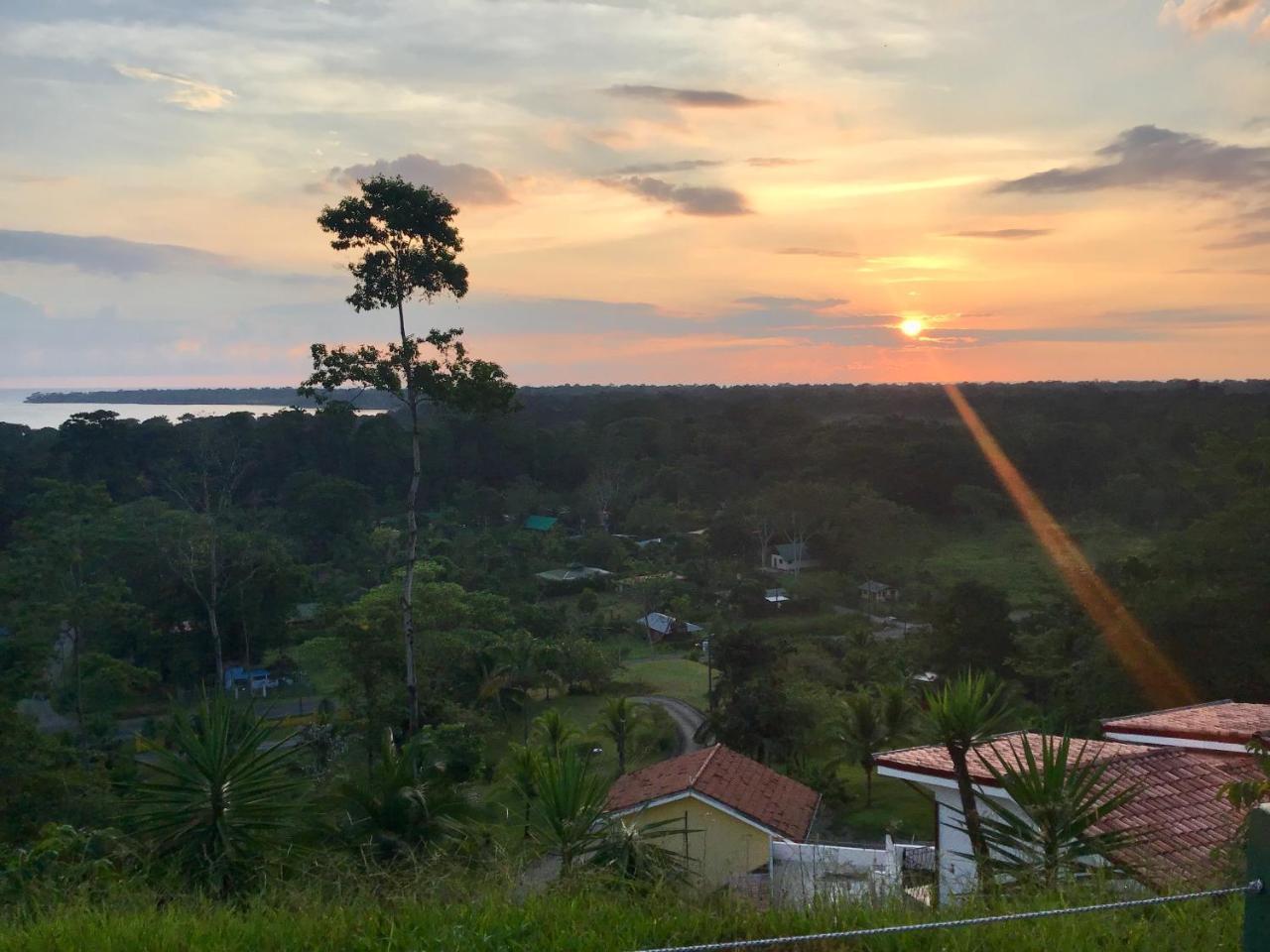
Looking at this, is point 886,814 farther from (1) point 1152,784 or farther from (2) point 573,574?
(2) point 573,574

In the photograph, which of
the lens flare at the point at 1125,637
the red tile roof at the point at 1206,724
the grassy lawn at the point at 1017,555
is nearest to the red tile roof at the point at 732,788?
the red tile roof at the point at 1206,724

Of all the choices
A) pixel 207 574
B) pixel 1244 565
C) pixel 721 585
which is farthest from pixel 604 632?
pixel 1244 565

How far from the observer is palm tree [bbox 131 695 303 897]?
4.61 m

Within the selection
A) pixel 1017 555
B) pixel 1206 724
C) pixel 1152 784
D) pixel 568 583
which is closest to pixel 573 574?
pixel 568 583

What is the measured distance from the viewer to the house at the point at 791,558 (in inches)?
1614

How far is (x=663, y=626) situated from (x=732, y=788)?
20971 mm

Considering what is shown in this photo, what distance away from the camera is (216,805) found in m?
4.72

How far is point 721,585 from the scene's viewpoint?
36.9 metres

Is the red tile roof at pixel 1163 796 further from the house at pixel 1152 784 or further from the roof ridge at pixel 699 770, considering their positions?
the roof ridge at pixel 699 770

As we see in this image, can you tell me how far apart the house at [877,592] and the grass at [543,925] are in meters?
34.1

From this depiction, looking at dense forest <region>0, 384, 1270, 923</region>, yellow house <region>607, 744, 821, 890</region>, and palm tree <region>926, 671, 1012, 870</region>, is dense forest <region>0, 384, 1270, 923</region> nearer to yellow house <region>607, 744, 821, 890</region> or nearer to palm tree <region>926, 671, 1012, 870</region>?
palm tree <region>926, 671, 1012, 870</region>

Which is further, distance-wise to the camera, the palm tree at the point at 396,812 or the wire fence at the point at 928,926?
the palm tree at the point at 396,812

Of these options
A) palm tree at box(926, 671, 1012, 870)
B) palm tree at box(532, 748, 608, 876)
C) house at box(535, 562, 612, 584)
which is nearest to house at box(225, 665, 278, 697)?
house at box(535, 562, 612, 584)

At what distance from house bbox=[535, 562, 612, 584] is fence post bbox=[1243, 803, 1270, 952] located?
3401cm
